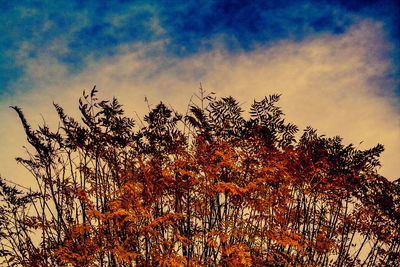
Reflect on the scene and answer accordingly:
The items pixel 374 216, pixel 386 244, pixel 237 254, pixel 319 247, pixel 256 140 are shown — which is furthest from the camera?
pixel 386 244

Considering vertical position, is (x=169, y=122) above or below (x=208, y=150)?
above

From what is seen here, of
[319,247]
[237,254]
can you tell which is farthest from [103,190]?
[319,247]

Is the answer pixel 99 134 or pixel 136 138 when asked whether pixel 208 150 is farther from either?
pixel 99 134

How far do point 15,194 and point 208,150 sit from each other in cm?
912

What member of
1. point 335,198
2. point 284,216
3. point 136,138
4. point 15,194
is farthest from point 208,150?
point 15,194

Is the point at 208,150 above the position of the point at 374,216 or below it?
above

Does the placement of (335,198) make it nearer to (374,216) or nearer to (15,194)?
(374,216)

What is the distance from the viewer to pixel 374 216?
8.79 metres

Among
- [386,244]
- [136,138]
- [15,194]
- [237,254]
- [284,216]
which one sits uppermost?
[136,138]

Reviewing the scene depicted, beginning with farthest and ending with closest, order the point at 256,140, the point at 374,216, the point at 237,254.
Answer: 1. the point at 374,216
2. the point at 256,140
3. the point at 237,254

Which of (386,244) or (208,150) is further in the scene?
(386,244)

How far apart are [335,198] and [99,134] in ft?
30.2

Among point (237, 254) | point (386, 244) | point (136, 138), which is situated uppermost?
point (136, 138)

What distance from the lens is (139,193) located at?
225 inches
